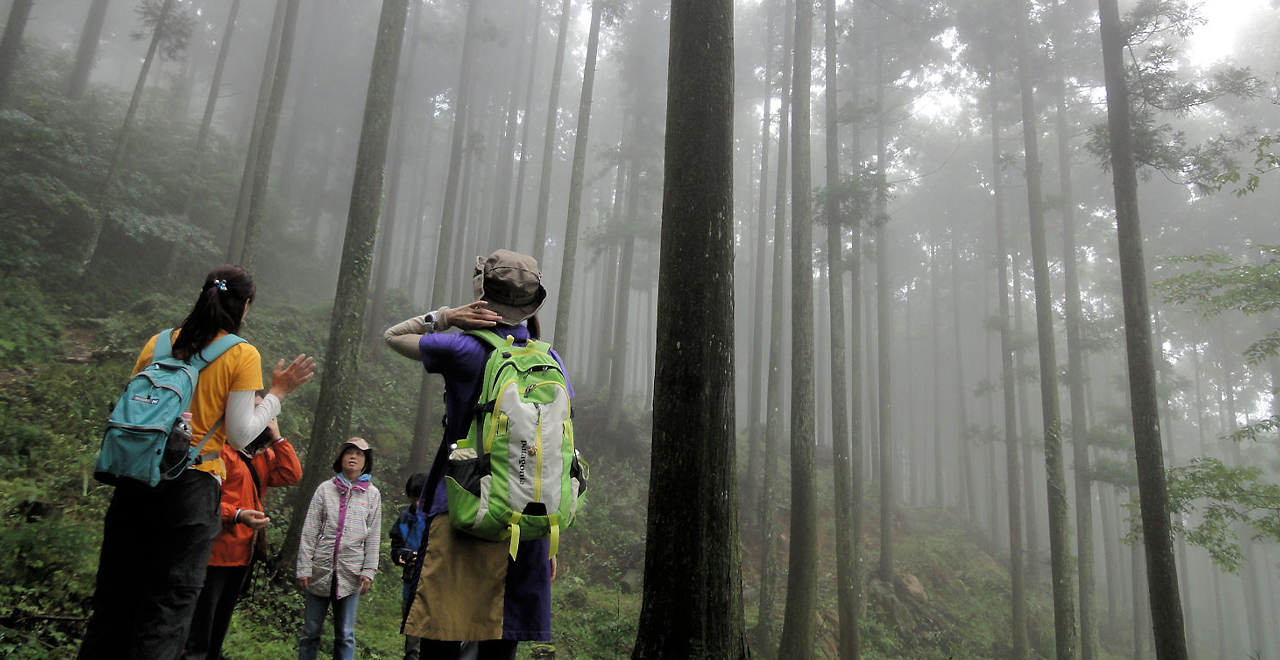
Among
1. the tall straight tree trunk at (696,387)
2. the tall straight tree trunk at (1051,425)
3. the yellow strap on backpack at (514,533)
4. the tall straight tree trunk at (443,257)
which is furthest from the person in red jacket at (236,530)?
the tall straight tree trunk at (1051,425)

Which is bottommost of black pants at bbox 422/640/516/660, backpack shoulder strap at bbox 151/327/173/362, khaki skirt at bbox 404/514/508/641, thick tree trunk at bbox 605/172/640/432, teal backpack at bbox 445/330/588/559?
black pants at bbox 422/640/516/660

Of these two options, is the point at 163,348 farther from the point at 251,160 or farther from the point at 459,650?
the point at 251,160

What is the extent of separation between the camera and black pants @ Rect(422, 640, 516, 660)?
215 centimetres

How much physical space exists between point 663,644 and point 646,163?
70.1 ft

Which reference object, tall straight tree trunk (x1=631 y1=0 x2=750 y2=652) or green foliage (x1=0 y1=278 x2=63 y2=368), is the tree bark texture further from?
green foliage (x1=0 y1=278 x2=63 y2=368)

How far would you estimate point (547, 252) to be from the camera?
52.0m

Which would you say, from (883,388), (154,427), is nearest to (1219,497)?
(883,388)

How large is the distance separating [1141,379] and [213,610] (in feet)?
34.9

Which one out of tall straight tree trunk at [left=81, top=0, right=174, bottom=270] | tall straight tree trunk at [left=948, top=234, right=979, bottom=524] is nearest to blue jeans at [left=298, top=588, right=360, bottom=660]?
tall straight tree trunk at [left=81, top=0, right=174, bottom=270]

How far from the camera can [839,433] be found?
1076 centimetres

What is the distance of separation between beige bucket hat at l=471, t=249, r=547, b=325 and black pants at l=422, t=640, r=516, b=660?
1.26 meters

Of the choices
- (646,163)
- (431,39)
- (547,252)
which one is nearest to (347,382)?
(646,163)

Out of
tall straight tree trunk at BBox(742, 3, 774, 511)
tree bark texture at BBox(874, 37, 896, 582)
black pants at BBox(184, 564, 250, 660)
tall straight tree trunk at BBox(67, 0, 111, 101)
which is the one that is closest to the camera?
black pants at BBox(184, 564, 250, 660)

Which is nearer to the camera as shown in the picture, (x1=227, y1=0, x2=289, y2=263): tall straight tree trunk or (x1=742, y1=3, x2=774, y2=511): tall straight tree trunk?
(x1=227, y1=0, x2=289, y2=263): tall straight tree trunk
